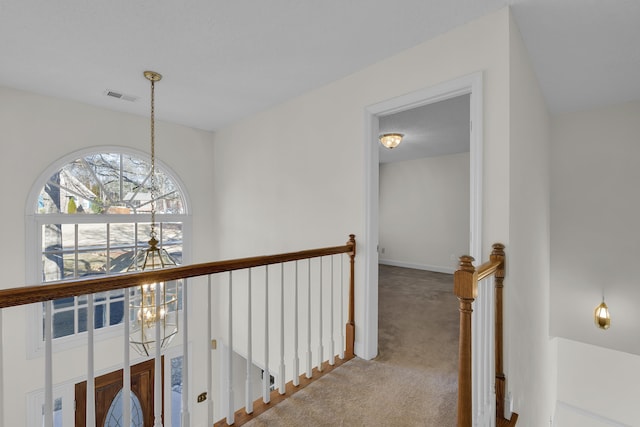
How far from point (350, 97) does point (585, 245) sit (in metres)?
3.46

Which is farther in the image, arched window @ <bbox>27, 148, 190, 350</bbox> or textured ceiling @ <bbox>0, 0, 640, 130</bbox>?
arched window @ <bbox>27, 148, 190, 350</bbox>

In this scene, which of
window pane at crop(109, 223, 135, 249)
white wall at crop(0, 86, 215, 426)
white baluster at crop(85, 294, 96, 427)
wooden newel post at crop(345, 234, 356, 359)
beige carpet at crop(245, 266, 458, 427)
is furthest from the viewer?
window pane at crop(109, 223, 135, 249)

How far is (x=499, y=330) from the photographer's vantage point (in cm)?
176

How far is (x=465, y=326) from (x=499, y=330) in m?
0.71

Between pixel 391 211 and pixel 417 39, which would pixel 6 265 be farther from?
pixel 391 211

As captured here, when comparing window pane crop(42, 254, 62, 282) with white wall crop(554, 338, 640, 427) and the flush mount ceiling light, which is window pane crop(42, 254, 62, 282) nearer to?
the flush mount ceiling light

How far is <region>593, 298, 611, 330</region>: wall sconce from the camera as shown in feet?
11.0

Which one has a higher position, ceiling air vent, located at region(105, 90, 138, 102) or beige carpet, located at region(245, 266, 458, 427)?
ceiling air vent, located at region(105, 90, 138, 102)

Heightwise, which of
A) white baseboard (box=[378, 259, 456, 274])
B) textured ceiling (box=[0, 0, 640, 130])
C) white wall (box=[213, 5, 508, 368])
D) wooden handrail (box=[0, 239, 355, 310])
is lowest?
white baseboard (box=[378, 259, 456, 274])

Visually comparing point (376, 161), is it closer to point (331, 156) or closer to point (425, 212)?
point (331, 156)

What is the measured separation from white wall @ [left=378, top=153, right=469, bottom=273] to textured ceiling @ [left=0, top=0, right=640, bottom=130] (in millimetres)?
2597

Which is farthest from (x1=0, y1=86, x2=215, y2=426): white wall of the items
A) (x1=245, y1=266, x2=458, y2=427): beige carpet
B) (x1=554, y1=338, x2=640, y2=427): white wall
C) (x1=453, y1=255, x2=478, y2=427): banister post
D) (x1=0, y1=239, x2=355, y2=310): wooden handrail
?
(x1=554, y1=338, x2=640, y2=427): white wall

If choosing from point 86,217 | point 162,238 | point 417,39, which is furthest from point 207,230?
point 417,39

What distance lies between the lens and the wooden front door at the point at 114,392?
3355 mm
